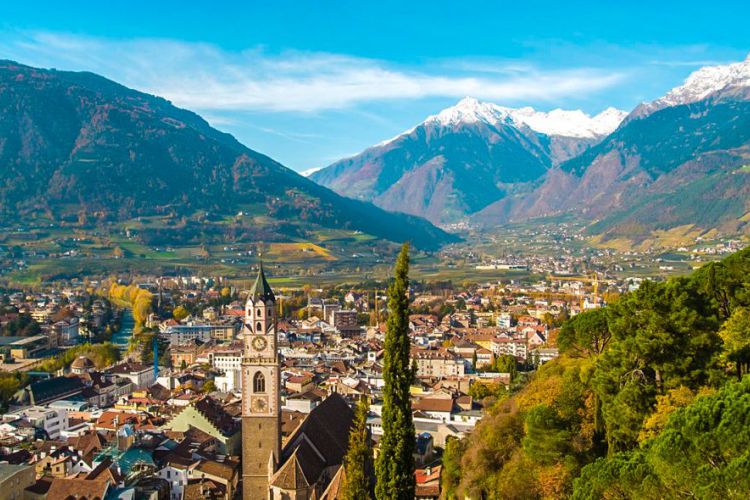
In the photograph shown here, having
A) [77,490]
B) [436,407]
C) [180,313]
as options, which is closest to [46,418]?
[77,490]

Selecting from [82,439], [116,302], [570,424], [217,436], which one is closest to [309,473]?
[570,424]

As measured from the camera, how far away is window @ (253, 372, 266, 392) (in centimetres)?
2595

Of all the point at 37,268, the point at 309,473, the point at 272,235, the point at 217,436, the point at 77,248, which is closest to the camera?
the point at 309,473

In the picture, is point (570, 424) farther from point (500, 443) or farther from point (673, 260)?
point (673, 260)

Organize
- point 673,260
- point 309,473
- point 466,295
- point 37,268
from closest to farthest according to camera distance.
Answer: point 309,473, point 466,295, point 37,268, point 673,260

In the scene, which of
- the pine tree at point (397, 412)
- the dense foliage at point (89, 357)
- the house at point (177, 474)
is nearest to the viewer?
the pine tree at point (397, 412)

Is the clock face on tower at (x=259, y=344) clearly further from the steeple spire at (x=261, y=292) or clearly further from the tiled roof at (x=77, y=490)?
the tiled roof at (x=77, y=490)

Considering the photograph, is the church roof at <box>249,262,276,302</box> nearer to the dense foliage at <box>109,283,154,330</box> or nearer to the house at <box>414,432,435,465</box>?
the house at <box>414,432,435,465</box>

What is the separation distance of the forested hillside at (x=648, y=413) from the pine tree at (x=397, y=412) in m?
3.83

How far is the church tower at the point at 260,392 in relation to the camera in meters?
25.8

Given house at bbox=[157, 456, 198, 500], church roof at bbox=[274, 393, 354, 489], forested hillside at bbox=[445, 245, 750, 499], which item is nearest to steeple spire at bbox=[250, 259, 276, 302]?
church roof at bbox=[274, 393, 354, 489]

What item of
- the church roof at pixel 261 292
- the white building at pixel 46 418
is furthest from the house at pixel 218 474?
the white building at pixel 46 418

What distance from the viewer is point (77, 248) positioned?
511 feet

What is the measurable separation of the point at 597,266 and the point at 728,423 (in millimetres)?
162526
